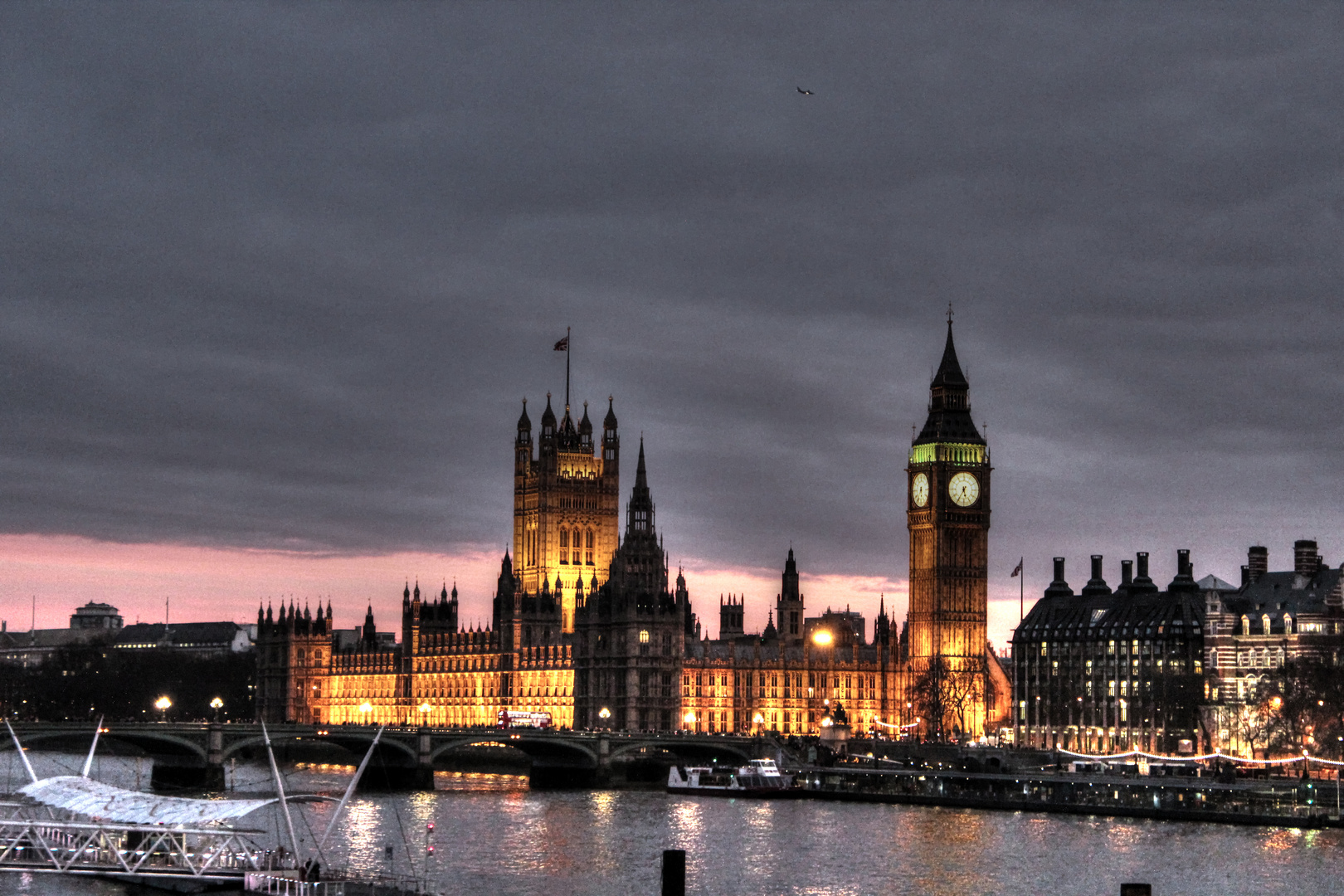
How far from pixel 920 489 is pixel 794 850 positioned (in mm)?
95088

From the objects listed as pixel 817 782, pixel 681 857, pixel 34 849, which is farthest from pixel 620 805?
pixel 681 857

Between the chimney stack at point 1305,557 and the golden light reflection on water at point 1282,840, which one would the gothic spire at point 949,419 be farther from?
the golden light reflection on water at point 1282,840

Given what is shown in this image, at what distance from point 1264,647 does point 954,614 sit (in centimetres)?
3462

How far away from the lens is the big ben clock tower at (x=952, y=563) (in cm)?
19350

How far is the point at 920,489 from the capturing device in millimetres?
197125

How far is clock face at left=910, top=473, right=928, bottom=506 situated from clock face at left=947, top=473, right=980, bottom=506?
2.43 m

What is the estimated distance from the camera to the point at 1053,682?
625ft

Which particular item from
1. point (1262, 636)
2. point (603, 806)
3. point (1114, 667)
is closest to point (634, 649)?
point (1114, 667)

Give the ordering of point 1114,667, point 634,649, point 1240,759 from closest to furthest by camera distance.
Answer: point 1240,759 → point 1114,667 → point 634,649

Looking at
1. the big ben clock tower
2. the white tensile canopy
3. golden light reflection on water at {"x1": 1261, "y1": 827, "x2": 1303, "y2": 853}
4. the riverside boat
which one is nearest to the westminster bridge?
the riverside boat

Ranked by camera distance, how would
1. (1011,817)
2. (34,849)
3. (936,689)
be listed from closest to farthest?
(34,849), (1011,817), (936,689)

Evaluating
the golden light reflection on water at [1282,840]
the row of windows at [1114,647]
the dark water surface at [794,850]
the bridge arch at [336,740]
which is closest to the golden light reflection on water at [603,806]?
the dark water surface at [794,850]

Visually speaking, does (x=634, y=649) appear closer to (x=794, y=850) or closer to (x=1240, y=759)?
(x=1240, y=759)

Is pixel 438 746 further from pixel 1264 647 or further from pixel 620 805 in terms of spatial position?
pixel 1264 647
